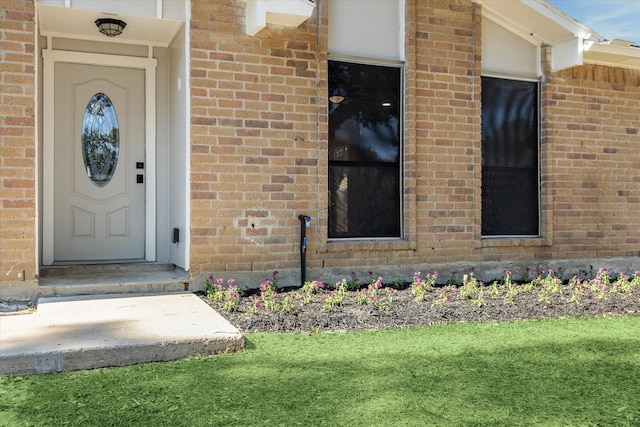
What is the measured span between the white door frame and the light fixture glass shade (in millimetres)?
562

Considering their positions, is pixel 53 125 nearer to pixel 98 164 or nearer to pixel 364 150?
pixel 98 164

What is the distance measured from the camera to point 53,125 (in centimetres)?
691

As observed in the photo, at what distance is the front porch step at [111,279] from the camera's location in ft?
19.1

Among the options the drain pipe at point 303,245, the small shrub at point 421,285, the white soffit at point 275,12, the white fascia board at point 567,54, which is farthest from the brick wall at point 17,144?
the white fascia board at point 567,54

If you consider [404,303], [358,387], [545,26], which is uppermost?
[545,26]

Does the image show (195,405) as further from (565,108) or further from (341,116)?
(565,108)

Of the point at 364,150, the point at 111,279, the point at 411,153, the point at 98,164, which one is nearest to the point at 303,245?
the point at 364,150

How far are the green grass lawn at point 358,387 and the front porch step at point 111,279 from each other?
2005 millimetres

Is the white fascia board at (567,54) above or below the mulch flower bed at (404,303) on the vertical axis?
above

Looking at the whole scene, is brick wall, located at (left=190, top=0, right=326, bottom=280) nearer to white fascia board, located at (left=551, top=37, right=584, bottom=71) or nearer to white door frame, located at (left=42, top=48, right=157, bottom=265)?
white door frame, located at (left=42, top=48, right=157, bottom=265)

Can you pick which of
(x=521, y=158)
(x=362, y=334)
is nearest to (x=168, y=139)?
(x=362, y=334)

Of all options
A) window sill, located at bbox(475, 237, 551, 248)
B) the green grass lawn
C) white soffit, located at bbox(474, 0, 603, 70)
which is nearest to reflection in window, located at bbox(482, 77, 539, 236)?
window sill, located at bbox(475, 237, 551, 248)

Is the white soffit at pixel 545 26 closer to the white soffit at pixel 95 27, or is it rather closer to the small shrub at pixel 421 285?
the small shrub at pixel 421 285

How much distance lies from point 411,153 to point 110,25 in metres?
3.73
